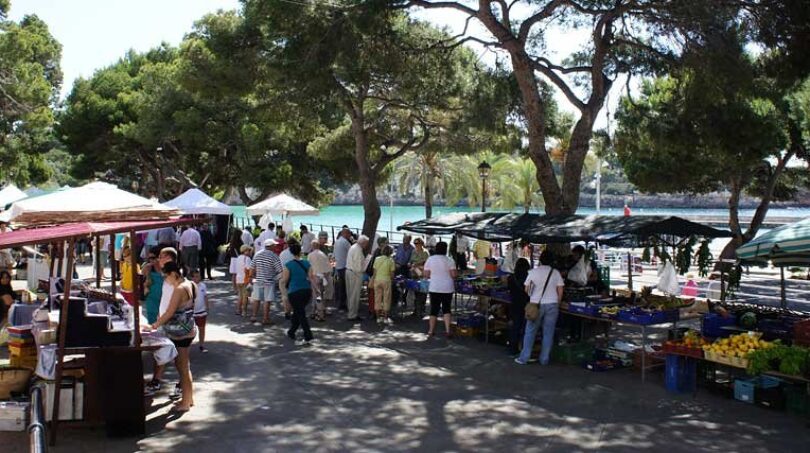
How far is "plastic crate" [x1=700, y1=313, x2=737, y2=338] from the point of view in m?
10.0

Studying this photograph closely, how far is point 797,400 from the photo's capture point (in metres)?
8.00

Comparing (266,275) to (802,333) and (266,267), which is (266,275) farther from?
(802,333)

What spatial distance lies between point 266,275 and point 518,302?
4.61 metres

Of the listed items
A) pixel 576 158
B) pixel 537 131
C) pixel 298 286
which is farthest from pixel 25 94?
pixel 576 158

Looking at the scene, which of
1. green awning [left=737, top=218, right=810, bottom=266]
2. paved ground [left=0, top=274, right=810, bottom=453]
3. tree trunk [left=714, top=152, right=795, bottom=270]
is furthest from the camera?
tree trunk [left=714, top=152, right=795, bottom=270]

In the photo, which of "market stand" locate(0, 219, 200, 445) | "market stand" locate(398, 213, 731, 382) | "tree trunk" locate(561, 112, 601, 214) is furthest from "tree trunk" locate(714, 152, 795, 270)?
"market stand" locate(0, 219, 200, 445)

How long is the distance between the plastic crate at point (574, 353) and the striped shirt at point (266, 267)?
17.2ft

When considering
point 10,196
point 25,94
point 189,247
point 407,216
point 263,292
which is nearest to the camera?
point 263,292

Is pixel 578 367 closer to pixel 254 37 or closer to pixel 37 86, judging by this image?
pixel 254 37

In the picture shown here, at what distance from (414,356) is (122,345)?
16.0 ft

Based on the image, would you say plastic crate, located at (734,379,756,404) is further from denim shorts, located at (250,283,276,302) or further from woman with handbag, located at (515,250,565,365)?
denim shorts, located at (250,283,276,302)

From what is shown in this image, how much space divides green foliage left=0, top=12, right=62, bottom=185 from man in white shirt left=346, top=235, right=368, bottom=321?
1459cm

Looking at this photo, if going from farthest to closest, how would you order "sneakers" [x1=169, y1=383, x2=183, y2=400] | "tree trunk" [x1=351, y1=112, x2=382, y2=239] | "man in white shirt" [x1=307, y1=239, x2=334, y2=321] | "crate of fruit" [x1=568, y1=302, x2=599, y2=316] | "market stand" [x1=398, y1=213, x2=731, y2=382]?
"tree trunk" [x1=351, y1=112, x2=382, y2=239] < "man in white shirt" [x1=307, y1=239, x2=334, y2=321] < "crate of fruit" [x1=568, y1=302, x2=599, y2=316] < "market stand" [x1=398, y1=213, x2=731, y2=382] < "sneakers" [x1=169, y1=383, x2=183, y2=400]

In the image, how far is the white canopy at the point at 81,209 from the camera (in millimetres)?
8688
